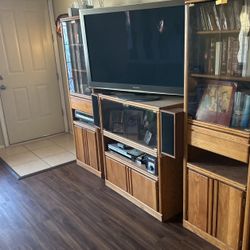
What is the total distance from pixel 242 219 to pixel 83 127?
1.91 meters

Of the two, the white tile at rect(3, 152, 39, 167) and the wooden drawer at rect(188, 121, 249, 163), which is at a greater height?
the wooden drawer at rect(188, 121, 249, 163)

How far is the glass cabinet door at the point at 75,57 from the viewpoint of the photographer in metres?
3.05

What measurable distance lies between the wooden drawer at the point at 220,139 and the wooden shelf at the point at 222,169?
15 centimetres

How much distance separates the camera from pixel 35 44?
423 centimetres

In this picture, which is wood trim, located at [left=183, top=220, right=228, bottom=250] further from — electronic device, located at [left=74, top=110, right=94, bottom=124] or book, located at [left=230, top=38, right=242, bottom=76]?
electronic device, located at [left=74, top=110, right=94, bottom=124]

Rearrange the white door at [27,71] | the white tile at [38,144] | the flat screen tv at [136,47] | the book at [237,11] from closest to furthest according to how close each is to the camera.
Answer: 1. the book at [237,11]
2. the flat screen tv at [136,47]
3. the white door at [27,71]
4. the white tile at [38,144]

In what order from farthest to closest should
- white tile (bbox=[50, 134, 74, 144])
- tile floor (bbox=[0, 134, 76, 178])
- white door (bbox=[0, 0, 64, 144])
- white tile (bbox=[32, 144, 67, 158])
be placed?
white tile (bbox=[50, 134, 74, 144]), white door (bbox=[0, 0, 64, 144]), white tile (bbox=[32, 144, 67, 158]), tile floor (bbox=[0, 134, 76, 178])

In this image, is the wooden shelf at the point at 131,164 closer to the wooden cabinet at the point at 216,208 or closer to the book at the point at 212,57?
the wooden cabinet at the point at 216,208

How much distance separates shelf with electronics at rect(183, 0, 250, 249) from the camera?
5.53 ft

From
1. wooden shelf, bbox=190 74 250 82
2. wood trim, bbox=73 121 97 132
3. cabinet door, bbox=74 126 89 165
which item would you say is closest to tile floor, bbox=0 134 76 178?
cabinet door, bbox=74 126 89 165

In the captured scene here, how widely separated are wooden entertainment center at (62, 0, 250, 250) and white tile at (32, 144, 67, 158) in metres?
1.40

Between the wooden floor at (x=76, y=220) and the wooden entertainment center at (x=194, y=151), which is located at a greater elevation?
the wooden entertainment center at (x=194, y=151)

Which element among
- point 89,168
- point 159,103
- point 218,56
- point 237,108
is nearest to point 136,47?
point 159,103

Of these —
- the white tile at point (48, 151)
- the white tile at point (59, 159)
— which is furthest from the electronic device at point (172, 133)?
the white tile at point (48, 151)
